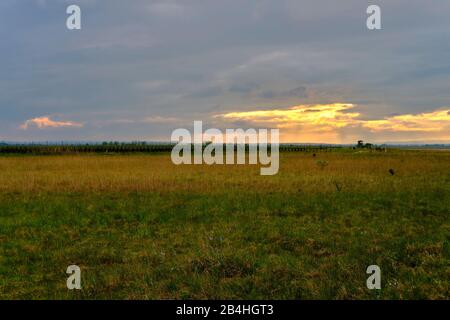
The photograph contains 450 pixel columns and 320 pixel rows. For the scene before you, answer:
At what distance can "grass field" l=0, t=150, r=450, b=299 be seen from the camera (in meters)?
7.29

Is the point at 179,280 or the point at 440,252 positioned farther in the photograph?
the point at 440,252

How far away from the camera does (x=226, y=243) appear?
420 inches

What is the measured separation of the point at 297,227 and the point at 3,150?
96.5m

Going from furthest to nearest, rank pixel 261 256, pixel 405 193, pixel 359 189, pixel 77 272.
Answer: pixel 359 189 < pixel 405 193 < pixel 261 256 < pixel 77 272

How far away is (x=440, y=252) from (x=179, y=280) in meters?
6.03

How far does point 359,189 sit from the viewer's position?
2197 centimetres

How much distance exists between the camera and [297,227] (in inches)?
500

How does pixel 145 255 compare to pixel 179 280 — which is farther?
pixel 145 255

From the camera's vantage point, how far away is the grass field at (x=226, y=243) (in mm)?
7293

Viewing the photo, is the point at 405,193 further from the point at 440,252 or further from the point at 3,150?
the point at 3,150
